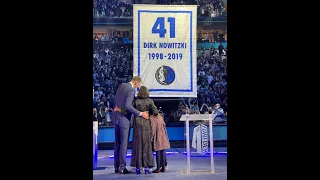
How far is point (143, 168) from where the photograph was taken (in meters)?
7.41

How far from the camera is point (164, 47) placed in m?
7.21

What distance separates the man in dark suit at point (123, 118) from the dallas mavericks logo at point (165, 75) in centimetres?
29

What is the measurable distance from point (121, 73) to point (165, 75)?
2656mm

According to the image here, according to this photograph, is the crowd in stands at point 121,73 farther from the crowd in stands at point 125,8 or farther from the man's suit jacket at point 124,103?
the man's suit jacket at point 124,103

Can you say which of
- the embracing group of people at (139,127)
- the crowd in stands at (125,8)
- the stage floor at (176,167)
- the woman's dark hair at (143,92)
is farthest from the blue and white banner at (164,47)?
the crowd in stands at (125,8)

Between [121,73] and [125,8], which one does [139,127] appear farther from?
[125,8]

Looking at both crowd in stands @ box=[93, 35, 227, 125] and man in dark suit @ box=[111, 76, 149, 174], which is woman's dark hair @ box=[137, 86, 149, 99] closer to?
man in dark suit @ box=[111, 76, 149, 174]

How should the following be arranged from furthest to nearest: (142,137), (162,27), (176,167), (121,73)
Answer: (121,73)
(176,167)
(162,27)
(142,137)

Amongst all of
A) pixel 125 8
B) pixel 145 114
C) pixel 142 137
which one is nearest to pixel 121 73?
pixel 125 8

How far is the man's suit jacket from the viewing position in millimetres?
7062
